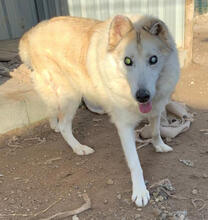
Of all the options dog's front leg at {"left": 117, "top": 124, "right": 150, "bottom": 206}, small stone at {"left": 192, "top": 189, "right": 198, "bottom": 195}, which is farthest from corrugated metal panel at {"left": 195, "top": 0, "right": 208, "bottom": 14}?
small stone at {"left": 192, "top": 189, "right": 198, "bottom": 195}

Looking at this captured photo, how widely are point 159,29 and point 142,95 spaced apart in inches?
19.7

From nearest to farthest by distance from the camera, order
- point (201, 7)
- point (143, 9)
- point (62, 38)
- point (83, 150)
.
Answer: point (62, 38)
point (83, 150)
point (143, 9)
point (201, 7)

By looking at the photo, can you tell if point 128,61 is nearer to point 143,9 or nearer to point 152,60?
point 152,60

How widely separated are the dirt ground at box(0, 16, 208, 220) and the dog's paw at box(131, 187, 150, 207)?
0.04 m

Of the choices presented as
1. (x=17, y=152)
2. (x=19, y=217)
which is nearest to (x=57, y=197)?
(x=19, y=217)

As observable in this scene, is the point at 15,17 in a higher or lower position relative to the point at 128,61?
lower

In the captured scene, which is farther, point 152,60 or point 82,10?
point 82,10

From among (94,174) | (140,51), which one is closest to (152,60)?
(140,51)

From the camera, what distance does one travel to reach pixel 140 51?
208cm

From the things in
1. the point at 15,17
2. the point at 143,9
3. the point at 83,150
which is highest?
the point at 143,9

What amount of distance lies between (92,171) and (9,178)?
76 cm

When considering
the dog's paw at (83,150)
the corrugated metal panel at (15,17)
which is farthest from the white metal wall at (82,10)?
the dog's paw at (83,150)

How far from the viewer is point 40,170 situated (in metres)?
2.80

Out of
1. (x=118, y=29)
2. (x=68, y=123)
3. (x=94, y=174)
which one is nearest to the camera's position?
(x=118, y=29)
